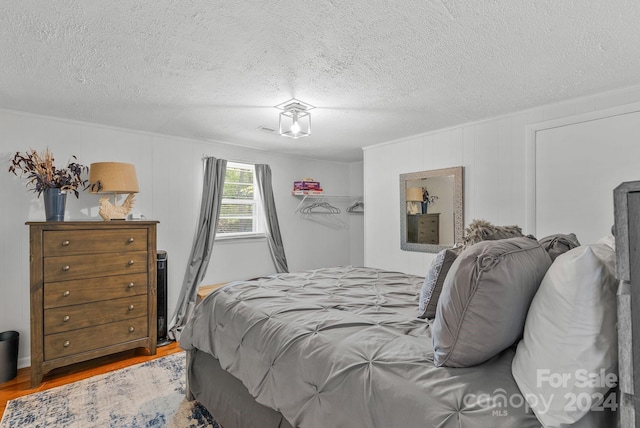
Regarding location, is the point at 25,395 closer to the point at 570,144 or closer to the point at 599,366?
the point at 599,366

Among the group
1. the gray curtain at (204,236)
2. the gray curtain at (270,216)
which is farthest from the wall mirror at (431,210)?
the gray curtain at (204,236)

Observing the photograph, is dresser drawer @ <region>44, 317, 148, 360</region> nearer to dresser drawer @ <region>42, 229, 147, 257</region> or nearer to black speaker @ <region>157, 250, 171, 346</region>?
black speaker @ <region>157, 250, 171, 346</region>

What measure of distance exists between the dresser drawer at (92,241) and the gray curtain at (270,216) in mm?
1714

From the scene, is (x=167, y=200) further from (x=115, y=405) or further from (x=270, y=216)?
(x=115, y=405)

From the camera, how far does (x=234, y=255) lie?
14.2ft

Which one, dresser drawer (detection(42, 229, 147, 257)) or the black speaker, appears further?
the black speaker

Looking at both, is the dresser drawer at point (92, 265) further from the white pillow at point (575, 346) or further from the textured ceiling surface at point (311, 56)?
the white pillow at point (575, 346)

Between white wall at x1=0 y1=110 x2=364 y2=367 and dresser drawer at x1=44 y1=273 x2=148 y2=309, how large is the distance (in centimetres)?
62

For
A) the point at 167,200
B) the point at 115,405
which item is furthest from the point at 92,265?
the point at 115,405

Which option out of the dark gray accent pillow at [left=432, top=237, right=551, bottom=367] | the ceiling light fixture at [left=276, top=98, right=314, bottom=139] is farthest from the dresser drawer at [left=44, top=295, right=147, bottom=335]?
the dark gray accent pillow at [left=432, top=237, right=551, bottom=367]

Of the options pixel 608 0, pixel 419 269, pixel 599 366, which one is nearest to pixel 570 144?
pixel 608 0

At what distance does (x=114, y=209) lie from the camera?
3139mm

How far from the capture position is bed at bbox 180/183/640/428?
2.78ft

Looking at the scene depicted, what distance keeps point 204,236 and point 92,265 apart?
4.11 ft
